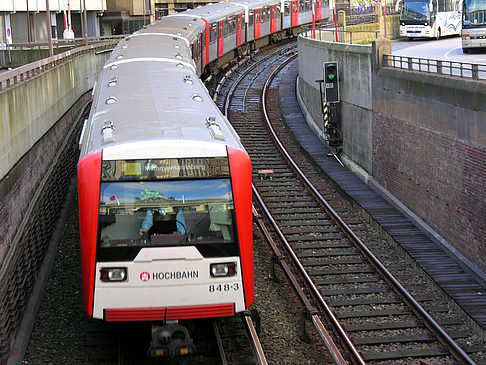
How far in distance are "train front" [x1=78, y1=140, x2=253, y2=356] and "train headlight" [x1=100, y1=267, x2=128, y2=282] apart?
12 millimetres

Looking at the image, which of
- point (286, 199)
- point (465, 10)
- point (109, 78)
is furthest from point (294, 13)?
point (109, 78)

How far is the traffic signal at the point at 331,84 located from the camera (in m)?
22.0

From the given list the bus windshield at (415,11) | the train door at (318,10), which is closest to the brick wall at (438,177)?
the bus windshield at (415,11)

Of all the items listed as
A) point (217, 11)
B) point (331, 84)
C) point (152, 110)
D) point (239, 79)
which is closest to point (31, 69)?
point (152, 110)

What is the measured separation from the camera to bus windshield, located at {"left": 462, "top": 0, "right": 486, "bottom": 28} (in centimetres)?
2445

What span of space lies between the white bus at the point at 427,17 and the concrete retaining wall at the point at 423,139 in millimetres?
14517

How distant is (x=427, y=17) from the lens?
117 feet

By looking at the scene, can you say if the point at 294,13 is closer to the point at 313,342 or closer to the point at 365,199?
the point at 365,199

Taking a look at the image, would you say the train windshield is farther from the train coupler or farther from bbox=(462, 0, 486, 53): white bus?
bbox=(462, 0, 486, 53): white bus

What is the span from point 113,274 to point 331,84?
1439 cm

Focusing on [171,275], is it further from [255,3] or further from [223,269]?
[255,3]

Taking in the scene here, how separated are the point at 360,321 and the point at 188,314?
12.4ft

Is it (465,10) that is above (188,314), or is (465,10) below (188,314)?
above

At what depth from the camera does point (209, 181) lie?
921 centimetres
